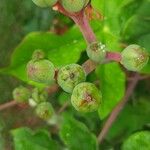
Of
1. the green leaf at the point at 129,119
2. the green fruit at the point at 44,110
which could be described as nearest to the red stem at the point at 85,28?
the green fruit at the point at 44,110

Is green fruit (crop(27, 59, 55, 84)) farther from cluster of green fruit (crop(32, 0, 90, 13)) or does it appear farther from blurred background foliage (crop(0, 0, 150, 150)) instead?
blurred background foliage (crop(0, 0, 150, 150))

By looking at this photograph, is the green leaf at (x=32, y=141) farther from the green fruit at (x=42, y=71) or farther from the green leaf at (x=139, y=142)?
the green fruit at (x=42, y=71)

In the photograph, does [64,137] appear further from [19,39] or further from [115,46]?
[19,39]

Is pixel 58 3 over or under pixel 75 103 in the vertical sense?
over

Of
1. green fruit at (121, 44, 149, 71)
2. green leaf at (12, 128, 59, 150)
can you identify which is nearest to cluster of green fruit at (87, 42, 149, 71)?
green fruit at (121, 44, 149, 71)

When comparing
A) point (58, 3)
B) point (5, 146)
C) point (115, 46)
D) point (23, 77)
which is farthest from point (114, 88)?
point (5, 146)

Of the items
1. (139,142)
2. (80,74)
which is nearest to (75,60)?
(139,142)
